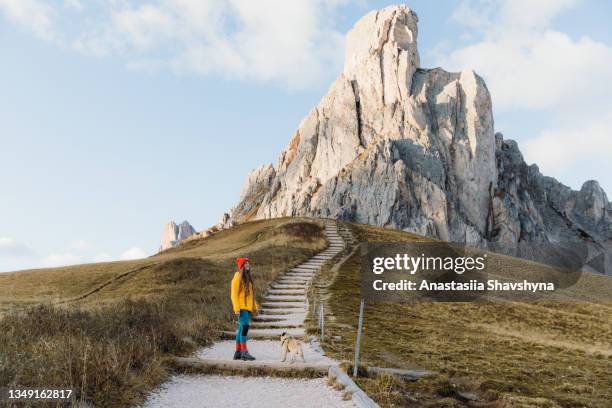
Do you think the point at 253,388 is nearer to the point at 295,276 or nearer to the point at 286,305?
the point at 286,305

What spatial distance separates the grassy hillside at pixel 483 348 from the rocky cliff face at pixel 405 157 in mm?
102683

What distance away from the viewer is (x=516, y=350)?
16.1 meters

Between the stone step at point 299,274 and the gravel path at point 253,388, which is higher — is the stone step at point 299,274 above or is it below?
above

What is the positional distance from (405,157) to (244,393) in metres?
134

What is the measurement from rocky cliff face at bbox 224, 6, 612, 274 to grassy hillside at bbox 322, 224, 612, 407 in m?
103

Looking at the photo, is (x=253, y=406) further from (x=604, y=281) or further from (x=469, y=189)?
(x=469, y=189)

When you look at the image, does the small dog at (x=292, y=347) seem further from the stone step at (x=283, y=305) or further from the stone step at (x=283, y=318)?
the stone step at (x=283, y=305)

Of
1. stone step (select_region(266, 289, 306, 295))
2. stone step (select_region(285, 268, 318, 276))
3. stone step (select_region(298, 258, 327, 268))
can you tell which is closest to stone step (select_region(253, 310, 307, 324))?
stone step (select_region(266, 289, 306, 295))

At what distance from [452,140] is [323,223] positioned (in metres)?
95.0

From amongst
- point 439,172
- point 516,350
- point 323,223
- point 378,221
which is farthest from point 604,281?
point 439,172

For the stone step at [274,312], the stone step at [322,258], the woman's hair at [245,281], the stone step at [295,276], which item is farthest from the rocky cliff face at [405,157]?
the woman's hair at [245,281]

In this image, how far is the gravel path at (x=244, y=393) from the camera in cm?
806

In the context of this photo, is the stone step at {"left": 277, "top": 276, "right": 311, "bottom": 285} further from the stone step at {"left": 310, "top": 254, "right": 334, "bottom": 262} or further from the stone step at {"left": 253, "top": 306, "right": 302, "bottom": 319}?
the stone step at {"left": 310, "top": 254, "right": 334, "bottom": 262}

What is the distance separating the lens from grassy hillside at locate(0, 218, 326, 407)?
7434 millimetres
